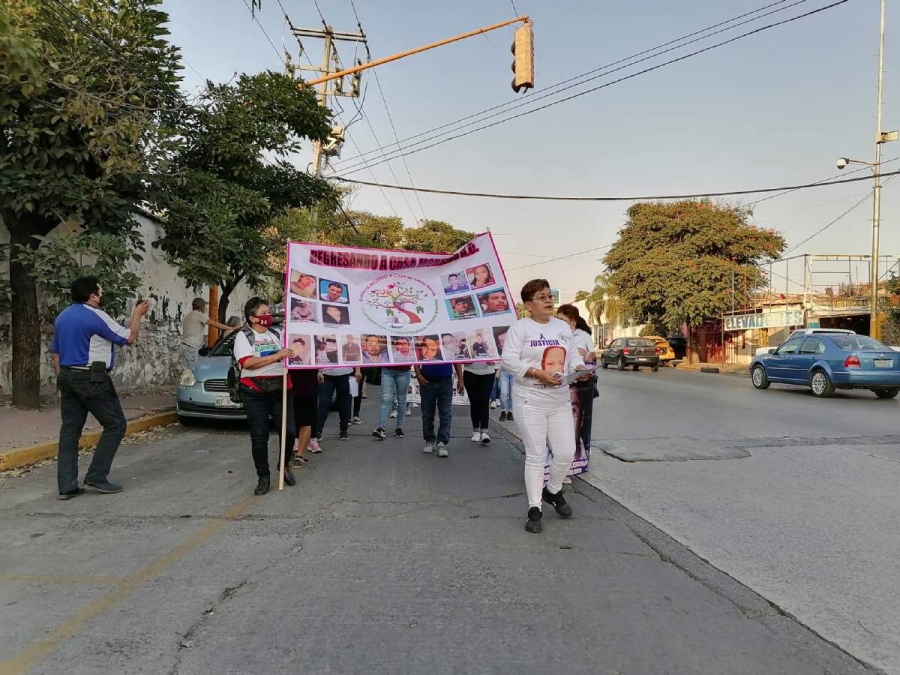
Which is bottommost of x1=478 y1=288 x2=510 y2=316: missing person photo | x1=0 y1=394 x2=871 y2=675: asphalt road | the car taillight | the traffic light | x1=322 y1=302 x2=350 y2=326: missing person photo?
x1=0 y1=394 x2=871 y2=675: asphalt road

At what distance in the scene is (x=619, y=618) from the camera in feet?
10.2

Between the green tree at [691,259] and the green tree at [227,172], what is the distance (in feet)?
76.2

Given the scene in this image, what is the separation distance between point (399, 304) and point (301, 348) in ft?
3.84

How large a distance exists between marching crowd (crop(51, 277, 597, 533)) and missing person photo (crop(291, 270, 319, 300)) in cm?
36

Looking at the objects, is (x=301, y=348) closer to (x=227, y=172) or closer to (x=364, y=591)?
(x=364, y=591)

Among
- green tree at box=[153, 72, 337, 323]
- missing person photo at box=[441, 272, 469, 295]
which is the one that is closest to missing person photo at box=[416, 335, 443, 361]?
missing person photo at box=[441, 272, 469, 295]

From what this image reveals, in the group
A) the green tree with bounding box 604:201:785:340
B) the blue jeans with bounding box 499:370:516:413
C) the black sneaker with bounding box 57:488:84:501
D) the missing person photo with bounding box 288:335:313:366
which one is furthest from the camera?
the green tree with bounding box 604:201:785:340

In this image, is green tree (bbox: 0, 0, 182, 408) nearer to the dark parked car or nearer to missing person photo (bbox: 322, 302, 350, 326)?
missing person photo (bbox: 322, 302, 350, 326)

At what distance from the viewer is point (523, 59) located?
398 inches

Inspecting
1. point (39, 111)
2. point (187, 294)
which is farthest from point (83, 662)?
point (187, 294)

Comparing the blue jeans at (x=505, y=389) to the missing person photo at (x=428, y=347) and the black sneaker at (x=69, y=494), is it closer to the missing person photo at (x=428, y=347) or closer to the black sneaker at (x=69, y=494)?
the missing person photo at (x=428, y=347)

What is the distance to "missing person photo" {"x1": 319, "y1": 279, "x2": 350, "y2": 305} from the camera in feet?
20.3

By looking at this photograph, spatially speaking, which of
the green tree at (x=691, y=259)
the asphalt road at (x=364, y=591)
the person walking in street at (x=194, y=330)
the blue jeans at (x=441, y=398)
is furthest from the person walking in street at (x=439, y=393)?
the green tree at (x=691, y=259)

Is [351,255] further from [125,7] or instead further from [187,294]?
[187,294]
